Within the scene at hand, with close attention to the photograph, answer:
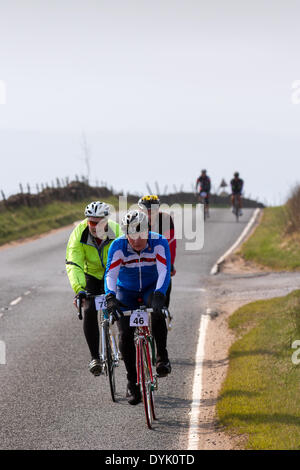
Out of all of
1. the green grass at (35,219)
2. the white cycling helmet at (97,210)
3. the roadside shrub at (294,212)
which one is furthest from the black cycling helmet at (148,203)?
the green grass at (35,219)

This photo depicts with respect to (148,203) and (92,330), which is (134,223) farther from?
(148,203)

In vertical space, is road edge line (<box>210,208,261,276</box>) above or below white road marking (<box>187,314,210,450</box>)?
below

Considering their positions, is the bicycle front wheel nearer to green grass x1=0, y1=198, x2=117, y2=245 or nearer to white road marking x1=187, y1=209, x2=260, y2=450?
white road marking x1=187, y1=209, x2=260, y2=450

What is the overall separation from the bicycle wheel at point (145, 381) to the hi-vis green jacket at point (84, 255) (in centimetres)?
132

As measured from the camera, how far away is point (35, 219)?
39.5 meters

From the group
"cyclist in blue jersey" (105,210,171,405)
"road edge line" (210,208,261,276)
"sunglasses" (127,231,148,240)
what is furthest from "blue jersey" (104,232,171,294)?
"road edge line" (210,208,261,276)

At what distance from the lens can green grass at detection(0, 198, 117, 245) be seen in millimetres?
34219

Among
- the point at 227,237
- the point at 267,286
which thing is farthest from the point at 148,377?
the point at 227,237

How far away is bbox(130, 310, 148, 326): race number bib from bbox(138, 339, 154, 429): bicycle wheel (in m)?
0.20

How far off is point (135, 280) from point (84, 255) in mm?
1277

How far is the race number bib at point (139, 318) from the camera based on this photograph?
8.59m

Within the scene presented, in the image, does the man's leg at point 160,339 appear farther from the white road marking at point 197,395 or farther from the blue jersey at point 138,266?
the white road marking at point 197,395

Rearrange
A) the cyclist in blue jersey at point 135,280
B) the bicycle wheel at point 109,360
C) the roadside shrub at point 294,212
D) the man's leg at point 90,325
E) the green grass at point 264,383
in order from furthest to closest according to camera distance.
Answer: the roadside shrub at point 294,212 → the man's leg at point 90,325 → the bicycle wheel at point 109,360 → the cyclist in blue jersey at point 135,280 → the green grass at point 264,383
